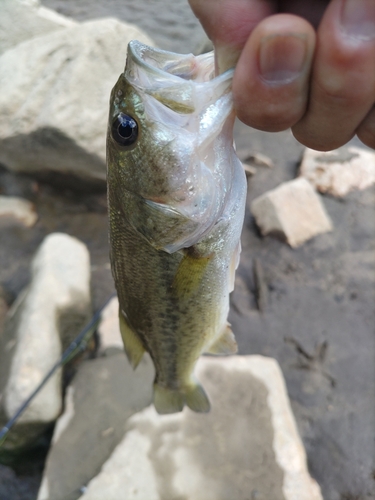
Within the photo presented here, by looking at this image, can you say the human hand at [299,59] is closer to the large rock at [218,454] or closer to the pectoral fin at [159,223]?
the pectoral fin at [159,223]

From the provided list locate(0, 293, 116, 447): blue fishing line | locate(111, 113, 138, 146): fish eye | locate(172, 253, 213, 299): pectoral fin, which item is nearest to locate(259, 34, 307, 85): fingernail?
locate(111, 113, 138, 146): fish eye

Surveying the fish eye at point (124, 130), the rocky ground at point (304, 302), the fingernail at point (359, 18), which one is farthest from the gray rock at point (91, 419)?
the fingernail at point (359, 18)

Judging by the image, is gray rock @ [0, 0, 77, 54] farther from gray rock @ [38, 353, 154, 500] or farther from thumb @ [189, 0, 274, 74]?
thumb @ [189, 0, 274, 74]

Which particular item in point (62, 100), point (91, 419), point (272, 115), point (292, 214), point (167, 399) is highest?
point (272, 115)

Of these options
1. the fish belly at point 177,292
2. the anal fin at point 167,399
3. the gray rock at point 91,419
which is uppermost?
the fish belly at point 177,292

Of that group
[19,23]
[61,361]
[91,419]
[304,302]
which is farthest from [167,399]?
[19,23]

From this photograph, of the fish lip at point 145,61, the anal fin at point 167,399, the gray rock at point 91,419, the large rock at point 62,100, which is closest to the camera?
the fish lip at point 145,61

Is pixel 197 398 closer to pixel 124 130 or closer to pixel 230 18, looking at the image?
pixel 124 130
